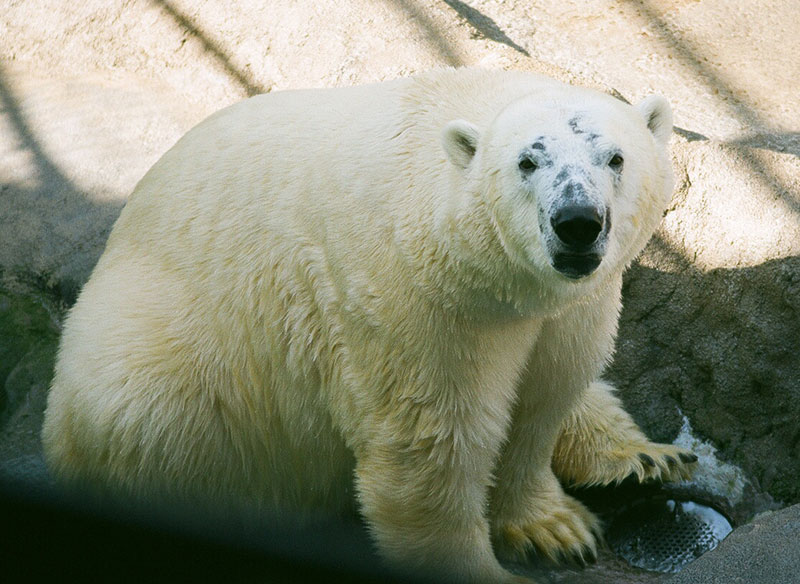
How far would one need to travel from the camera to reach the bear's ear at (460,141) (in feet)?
7.89

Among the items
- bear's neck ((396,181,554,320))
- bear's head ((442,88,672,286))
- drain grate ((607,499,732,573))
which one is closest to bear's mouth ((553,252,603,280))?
bear's head ((442,88,672,286))

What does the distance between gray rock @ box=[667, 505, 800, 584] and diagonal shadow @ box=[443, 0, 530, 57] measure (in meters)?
2.88

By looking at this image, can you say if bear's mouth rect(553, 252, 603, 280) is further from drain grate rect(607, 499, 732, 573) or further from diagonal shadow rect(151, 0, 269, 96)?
diagonal shadow rect(151, 0, 269, 96)

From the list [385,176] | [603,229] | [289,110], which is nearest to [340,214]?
[385,176]

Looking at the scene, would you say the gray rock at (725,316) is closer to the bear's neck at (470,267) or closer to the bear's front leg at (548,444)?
the bear's front leg at (548,444)

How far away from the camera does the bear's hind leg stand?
3666 mm

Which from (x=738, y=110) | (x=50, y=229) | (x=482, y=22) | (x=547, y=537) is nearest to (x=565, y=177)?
(x=547, y=537)

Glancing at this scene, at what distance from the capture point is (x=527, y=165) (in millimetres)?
2305

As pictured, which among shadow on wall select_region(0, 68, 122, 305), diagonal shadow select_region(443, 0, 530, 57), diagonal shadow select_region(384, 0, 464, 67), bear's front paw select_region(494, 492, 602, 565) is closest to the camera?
bear's front paw select_region(494, 492, 602, 565)

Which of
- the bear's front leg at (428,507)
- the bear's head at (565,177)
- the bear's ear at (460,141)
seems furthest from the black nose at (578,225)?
the bear's front leg at (428,507)

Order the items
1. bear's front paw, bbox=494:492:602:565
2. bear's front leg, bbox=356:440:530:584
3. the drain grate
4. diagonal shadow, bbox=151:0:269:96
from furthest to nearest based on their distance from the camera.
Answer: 1. diagonal shadow, bbox=151:0:269:96
2. the drain grate
3. bear's front paw, bbox=494:492:602:565
4. bear's front leg, bbox=356:440:530:584

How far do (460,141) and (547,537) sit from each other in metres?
1.71

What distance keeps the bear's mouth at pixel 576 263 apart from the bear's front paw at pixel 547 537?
1.48m

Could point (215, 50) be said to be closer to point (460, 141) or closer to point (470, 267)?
point (460, 141)
